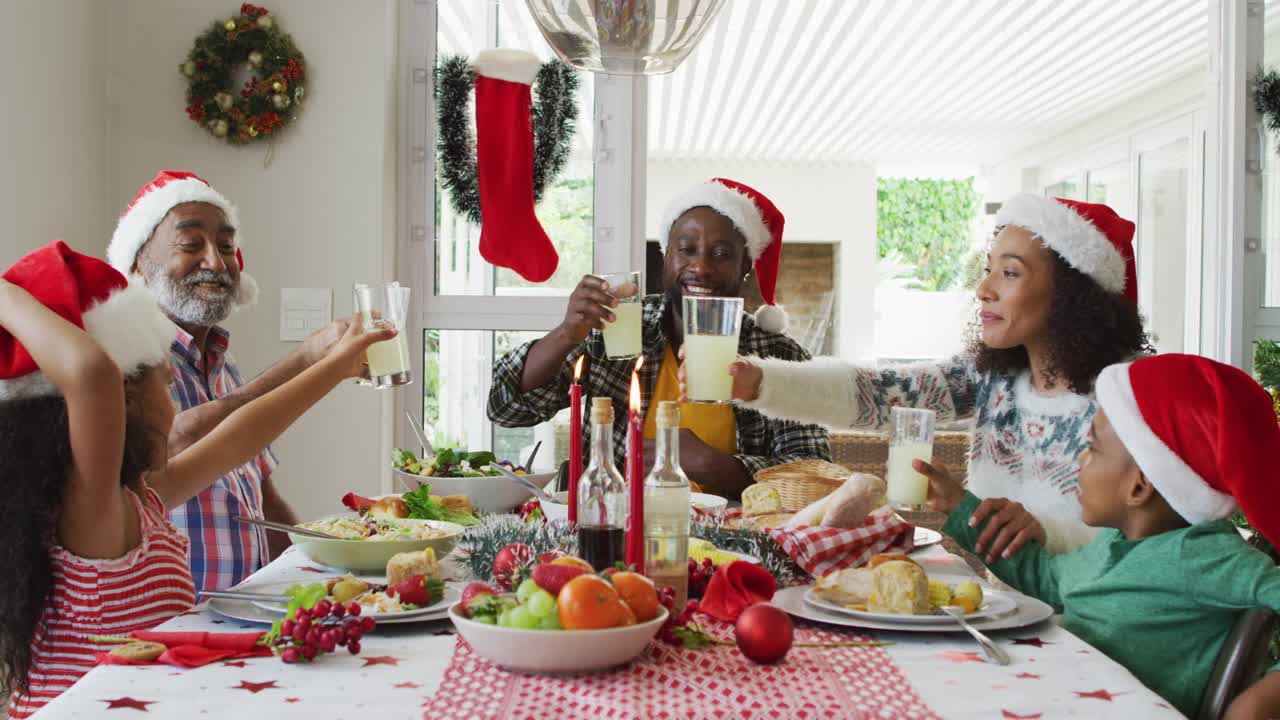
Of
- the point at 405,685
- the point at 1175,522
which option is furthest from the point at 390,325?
the point at 1175,522

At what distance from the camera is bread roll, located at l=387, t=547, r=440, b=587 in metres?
1.31

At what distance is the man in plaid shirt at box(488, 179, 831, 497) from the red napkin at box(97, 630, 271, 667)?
1.46 metres

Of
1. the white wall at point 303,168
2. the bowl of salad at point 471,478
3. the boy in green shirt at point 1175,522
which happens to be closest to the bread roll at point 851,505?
the boy in green shirt at point 1175,522

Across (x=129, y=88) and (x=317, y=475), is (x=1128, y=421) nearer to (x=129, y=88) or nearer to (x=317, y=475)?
(x=317, y=475)

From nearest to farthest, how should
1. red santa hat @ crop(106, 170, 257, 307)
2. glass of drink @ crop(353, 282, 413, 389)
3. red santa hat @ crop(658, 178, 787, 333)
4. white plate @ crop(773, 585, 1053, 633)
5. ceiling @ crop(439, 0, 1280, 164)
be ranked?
white plate @ crop(773, 585, 1053, 633) → glass of drink @ crop(353, 282, 413, 389) → red santa hat @ crop(106, 170, 257, 307) → red santa hat @ crop(658, 178, 787, 333) → ceiling @ crop(439, 0, 1280, 164)

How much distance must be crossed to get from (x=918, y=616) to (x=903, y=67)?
6.82 metres

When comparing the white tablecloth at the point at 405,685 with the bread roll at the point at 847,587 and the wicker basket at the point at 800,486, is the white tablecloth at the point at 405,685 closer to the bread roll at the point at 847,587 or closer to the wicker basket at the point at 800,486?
the bread roll at the point at 847,587

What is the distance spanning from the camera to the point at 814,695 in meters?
0.99

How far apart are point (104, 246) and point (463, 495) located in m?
1.97

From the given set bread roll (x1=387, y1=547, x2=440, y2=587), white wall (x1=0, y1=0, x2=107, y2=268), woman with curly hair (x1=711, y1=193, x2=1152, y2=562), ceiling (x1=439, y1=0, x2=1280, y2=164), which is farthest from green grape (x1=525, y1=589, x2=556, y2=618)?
ceiling (x1=439, y1=0, x2=1280, y2=164)

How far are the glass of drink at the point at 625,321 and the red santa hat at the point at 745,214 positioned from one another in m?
0.57

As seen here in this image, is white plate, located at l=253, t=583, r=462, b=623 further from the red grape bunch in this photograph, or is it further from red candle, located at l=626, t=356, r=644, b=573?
red candle, located at l=626, t=356, r=644, b=573

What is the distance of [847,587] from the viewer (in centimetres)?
131

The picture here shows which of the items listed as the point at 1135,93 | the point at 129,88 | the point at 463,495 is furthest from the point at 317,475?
the point at 1135,93
